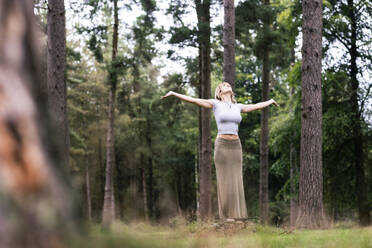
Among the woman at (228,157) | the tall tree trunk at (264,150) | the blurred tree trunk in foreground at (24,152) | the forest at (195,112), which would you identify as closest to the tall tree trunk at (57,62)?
the forest at (195,112)

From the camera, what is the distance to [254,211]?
3284 centimetres

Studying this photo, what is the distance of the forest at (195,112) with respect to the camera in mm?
1536

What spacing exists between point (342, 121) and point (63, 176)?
1424 centimetres

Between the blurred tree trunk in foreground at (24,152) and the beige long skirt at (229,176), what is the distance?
6579mm

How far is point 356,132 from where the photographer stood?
15.1 meters

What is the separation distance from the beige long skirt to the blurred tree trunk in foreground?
6579 millimetres

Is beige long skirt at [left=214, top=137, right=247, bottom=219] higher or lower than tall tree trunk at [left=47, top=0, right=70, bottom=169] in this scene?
lower

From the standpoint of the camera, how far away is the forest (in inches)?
60.5

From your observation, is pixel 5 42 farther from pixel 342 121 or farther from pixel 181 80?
pixel 181 80

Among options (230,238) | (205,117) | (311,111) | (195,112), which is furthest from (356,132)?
(195,112)

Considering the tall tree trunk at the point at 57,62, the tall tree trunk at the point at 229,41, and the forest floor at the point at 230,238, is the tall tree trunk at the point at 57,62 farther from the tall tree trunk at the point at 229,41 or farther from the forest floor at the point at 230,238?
the tall tree trunk at the point at 229,41

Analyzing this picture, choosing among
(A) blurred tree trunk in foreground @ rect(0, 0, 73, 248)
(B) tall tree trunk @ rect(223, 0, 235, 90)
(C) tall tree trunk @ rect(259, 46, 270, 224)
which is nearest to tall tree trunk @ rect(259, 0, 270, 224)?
(C) tall tree trunk @ rect(259, 46, 270, 224)


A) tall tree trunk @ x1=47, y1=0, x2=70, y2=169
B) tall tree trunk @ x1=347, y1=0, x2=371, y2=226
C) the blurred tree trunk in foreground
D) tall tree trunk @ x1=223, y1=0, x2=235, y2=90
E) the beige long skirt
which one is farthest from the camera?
tall tree trunk @ x1=347, y1=0, x2=371, y2=226

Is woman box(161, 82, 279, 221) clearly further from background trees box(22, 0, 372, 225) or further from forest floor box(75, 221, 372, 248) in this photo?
background trees box(22, 0, 372, 225)
